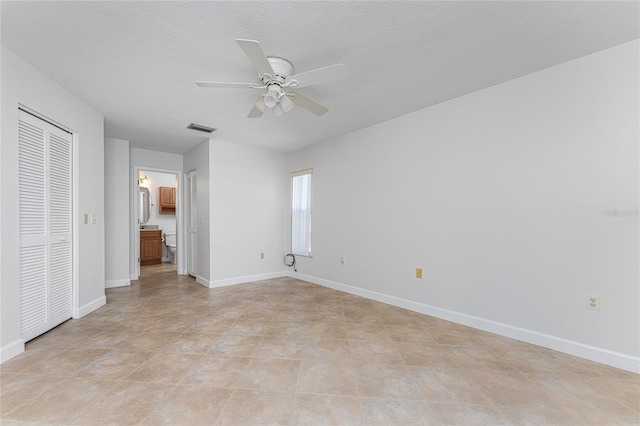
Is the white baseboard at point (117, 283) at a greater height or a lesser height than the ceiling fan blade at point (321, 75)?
lesser

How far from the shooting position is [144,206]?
6938 mm

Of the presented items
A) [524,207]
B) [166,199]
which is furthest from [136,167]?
[524,207]

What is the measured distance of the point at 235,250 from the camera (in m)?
4.62

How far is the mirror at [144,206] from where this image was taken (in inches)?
270

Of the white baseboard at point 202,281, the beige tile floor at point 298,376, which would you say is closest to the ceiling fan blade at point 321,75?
the beige tile floor at point 298,376

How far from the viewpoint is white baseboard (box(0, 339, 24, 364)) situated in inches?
80.1

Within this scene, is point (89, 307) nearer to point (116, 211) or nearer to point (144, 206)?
point (116, 211)

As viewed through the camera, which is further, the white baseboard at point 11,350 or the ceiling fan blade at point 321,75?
the white baseboard at point 11,350

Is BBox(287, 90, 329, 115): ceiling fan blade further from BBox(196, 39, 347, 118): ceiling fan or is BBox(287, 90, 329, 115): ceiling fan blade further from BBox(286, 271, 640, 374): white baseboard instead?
BBox(286, 271, 640, 374): white baseboard

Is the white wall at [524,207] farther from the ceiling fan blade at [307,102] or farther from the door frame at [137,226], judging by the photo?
the door frame at [137,226]

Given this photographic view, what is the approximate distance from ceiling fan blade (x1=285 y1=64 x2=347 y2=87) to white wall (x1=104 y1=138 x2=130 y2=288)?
13.2ft

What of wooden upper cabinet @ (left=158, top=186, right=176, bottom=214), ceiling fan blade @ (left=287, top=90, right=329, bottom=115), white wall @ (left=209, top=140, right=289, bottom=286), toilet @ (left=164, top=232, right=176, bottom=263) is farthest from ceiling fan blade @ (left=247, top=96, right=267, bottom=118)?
toilet @ (left=164, top=232, right=176, bottom=263)

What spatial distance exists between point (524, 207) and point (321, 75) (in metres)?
2.19

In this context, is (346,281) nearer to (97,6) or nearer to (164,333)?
(164,333)
